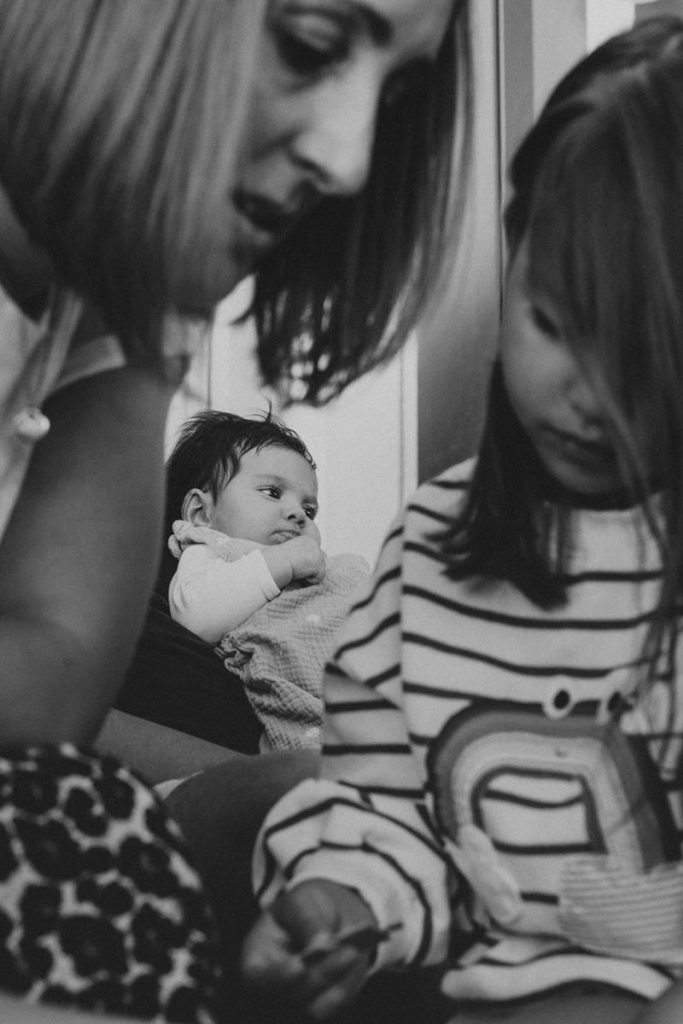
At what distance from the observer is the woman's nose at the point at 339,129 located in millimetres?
636

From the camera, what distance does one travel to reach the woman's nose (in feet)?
2.09

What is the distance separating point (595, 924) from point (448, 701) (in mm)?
136

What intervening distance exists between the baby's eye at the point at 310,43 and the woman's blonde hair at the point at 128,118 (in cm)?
2

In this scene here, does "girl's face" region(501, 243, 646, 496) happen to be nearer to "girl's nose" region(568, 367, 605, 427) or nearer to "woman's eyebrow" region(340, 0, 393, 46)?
"girl's nose" region(568, 367, 605, 427)

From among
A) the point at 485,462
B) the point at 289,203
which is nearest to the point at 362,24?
the point at 289,203

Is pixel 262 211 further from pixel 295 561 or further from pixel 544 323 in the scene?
pixel 295 561

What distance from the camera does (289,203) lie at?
68 cm

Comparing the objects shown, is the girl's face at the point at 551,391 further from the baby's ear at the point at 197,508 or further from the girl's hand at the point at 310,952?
the baby's ear at the point at 197,508

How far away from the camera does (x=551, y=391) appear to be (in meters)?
0.62

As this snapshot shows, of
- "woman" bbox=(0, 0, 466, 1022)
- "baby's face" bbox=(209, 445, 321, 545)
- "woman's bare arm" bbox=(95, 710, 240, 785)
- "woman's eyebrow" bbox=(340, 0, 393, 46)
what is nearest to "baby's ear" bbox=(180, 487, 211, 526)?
"baby's face" bbox=(209, 445, 321, 545)

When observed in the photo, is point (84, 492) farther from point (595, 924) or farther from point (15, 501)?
point (595, 924)

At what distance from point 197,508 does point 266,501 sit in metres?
0.12

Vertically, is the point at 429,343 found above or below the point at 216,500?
above

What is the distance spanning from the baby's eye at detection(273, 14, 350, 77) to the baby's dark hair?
142 centimetres
